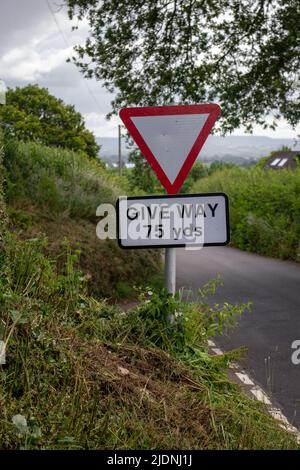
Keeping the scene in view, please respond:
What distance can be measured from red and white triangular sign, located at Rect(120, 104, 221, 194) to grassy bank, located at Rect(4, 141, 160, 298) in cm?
457

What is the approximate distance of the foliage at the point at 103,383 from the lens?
3.31 metres

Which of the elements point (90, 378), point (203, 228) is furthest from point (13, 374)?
point (203, 228)

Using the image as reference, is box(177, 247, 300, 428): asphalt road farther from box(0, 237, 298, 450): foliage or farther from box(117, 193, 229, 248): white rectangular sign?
box(117, 193, 229, 248): white rectangular sign

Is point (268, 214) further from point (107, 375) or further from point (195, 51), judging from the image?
point (107, 375)

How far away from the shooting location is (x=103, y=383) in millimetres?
3838

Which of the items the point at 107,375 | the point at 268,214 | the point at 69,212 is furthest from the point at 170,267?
the point at 268,214

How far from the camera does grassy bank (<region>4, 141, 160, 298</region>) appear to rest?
9.84 metres

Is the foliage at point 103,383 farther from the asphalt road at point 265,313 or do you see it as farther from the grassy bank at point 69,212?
the grassy bank at point 69,212

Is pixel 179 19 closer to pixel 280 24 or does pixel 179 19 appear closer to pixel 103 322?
pixel 280 24

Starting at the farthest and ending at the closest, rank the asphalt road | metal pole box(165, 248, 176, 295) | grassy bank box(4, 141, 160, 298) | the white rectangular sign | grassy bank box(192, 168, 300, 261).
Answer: grassy bank box(192, 168, 300, 261) → grassy bank box(4, 141, 160, 298) → the asphalt road → metal pole box(165, 248, 176, 295) → the white rectangular sign

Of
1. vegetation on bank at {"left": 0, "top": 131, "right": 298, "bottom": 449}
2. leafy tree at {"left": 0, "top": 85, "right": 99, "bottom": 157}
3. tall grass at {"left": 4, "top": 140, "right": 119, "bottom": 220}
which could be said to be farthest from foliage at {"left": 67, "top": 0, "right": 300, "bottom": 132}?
A: leafy tree at {"left": 0, "top": 85, "right": 99, "bottom": 157}

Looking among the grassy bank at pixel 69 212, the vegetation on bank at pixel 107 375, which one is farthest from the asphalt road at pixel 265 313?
the grassy bank at pixel 69 212

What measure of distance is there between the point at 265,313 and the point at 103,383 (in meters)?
6.93

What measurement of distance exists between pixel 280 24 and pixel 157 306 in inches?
491
